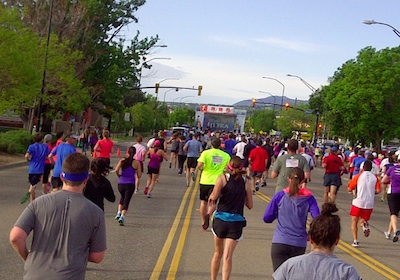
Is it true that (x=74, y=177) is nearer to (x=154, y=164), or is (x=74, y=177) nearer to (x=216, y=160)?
(x=216, y=160)

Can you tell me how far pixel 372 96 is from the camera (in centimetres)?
5706

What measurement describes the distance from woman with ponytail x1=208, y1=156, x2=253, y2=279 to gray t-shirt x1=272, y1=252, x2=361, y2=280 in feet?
12.0

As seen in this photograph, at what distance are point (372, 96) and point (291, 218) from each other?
5265 centimetres

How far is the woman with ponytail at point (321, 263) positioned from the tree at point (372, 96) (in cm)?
5437

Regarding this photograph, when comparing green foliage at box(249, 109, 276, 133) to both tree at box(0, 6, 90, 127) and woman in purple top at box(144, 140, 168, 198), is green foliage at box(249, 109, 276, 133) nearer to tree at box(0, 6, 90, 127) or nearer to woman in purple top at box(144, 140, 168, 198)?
tree at box(0, 6, 90, 127)

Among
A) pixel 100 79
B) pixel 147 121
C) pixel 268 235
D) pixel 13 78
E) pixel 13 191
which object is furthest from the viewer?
pixel 147 121

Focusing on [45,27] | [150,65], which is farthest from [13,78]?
[150,65]

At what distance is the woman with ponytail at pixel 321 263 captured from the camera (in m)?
3.91

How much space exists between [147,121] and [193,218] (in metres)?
64.6

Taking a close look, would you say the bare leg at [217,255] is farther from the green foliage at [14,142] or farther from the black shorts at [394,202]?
the green foliage at [14,142]

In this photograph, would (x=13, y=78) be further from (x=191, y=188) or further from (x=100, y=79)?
(x=100, y=79)

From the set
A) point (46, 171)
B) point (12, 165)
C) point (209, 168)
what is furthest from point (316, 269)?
point (12, 165)

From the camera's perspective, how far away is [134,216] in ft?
45.1

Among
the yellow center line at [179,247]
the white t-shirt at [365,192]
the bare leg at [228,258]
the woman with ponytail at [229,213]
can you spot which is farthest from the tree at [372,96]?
the bare leg at [228,258]
